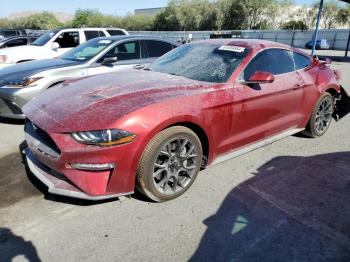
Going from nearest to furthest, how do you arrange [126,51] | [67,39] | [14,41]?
[126,51], [67,39], [14,41]

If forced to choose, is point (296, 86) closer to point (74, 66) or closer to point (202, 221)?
point (202, 221)

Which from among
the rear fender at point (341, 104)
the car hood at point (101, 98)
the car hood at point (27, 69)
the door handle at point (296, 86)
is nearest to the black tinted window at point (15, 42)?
the car hood at point (27, 69)

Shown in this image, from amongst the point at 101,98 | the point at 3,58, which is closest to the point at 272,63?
the point at 101,98

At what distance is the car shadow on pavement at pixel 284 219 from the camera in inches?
108

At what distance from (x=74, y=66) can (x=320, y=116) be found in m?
4.60

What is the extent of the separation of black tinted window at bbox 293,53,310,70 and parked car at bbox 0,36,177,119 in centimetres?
240

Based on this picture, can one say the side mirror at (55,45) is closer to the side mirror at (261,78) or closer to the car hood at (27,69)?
the car hood at (27,69)

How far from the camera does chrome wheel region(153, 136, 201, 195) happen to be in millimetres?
3326

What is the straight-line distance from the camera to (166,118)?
10.4 ft

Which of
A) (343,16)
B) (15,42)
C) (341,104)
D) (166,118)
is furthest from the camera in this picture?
(343,16)

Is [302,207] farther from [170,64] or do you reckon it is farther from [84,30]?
[84,30]

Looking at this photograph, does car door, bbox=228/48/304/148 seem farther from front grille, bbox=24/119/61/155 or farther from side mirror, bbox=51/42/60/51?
side mirror, bbox=51/42/60/51

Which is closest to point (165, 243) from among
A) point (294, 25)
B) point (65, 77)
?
point (65, 77)

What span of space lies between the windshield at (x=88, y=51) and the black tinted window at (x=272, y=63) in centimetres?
362
